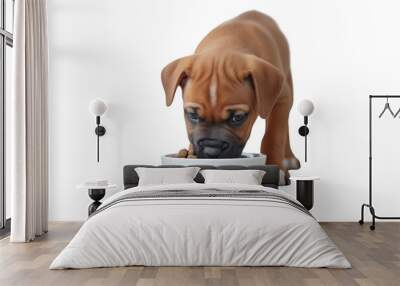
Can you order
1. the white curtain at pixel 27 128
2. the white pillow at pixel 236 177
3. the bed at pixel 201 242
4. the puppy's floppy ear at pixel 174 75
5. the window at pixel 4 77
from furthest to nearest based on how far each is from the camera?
the puppy's floppy ear at pixel 174 75 < the window at pixel 4 77 < the white pillow at pixel 236 177 < the white curtain at pixel 27 128 < the bed at pixel 201 242

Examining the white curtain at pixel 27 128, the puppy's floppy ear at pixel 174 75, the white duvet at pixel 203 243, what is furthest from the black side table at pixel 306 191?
the white curtain at pixel 27 128

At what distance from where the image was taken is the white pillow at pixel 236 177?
621 cm

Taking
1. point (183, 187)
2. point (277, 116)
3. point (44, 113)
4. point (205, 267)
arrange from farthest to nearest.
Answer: point (277, 116), point (44, 113), point (183, 187), point (205, 267)

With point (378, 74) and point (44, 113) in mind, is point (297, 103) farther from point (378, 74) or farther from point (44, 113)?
point (44, 113)

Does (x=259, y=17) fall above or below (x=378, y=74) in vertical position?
above

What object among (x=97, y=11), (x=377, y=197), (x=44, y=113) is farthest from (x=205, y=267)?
(x=97, y=11)

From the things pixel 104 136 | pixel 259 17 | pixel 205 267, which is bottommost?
pixel 205 267

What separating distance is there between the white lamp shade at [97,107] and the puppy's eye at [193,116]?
3.36 ft

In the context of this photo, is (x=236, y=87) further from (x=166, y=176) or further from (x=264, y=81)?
(x=166, y=176)

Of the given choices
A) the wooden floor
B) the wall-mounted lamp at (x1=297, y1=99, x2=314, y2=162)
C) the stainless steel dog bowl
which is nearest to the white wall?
the wall-mounted lamp at (x1=297, y1=99, x2=314, y2=162)

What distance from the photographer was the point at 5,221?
650 centimetres

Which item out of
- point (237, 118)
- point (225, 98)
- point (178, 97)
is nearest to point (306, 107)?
point (237, 118)

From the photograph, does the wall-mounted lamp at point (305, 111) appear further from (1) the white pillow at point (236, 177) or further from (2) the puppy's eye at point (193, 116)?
(2) the puppy's eye at point (193, 116)

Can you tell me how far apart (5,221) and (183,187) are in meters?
2.41
